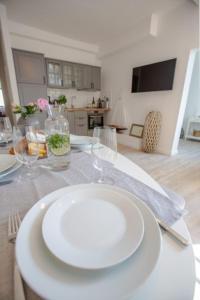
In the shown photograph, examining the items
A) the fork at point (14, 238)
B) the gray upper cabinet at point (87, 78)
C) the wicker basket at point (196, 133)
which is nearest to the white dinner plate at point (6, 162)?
the fork at point (14, 238)

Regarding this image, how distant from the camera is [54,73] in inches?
133

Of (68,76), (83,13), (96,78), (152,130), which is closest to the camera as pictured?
(83,13)

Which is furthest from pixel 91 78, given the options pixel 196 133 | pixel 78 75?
pixel 196 133

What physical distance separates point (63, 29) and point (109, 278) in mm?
4112

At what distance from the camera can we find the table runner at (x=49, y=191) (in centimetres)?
30

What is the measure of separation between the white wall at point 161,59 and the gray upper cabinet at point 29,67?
1910 mm

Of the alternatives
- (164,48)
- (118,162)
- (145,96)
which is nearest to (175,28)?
(164,48)

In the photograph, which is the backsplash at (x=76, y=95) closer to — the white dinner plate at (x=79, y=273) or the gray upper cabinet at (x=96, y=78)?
the gray upper cabinet at (x=96, y=78)

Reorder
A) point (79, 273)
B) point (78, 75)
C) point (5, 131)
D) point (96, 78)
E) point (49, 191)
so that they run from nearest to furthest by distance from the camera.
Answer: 1. point (79, 273)
2. point (49, 191)
3. point (5, 131)
4. point (78, 75)
5. point (96, 78)

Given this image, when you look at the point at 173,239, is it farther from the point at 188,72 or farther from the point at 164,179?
the point at 188,72

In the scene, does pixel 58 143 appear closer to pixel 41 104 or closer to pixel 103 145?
pixel 103 145

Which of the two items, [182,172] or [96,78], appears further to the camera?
[96,78]

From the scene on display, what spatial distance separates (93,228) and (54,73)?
379cm

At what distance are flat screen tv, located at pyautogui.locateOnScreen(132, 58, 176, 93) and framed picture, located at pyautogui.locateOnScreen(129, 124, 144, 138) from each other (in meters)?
0.82
